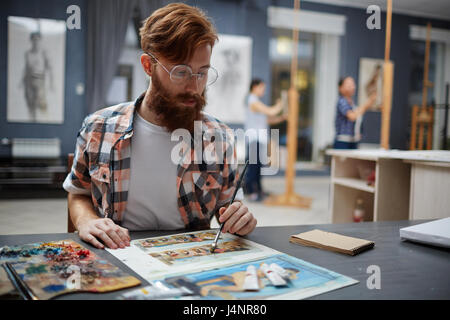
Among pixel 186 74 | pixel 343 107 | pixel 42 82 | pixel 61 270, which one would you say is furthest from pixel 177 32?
pixel 42 82

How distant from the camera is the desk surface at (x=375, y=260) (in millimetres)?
588

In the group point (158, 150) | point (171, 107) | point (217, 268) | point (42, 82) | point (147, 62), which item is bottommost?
point (217, 268)

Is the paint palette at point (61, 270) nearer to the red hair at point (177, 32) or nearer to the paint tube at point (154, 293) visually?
the paint tube at point (154, 293)

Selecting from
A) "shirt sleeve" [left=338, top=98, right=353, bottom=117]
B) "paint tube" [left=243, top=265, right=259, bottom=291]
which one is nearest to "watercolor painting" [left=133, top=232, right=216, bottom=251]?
"paint tube" [left=243, top=265, right=259, bottom=291]

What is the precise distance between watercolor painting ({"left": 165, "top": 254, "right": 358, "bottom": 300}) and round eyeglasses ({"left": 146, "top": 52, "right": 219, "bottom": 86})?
545mm

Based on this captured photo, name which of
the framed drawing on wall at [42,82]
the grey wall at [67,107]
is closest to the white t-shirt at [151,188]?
the grey wall at [67,107]

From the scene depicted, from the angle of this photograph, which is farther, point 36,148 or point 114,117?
point 36,148

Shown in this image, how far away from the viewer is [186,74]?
1.04m

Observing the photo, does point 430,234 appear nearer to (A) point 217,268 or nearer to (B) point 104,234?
(A) point 217,268

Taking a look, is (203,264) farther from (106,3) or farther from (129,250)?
(106,3)

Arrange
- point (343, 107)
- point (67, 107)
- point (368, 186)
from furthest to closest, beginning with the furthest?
point (67, 107) < point (343, 107) < point (368, 186)

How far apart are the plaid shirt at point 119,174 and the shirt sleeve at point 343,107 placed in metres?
2.57

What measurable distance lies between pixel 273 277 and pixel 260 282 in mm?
22

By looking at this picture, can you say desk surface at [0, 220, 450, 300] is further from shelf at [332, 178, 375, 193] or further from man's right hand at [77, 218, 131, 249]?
shelf at [332, 178, 375, 193]
